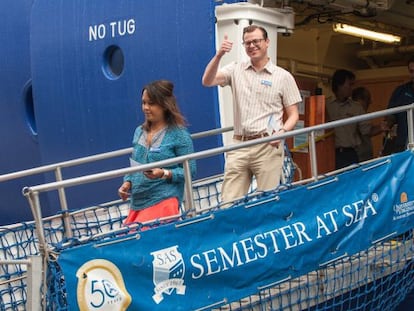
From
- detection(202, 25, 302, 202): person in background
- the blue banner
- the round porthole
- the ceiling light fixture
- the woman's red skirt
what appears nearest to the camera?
the blue banner

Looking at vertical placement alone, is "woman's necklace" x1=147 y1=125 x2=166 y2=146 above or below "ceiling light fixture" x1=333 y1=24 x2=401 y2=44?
below

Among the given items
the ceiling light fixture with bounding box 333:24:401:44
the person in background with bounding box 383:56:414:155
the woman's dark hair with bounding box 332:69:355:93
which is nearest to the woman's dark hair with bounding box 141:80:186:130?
the person in background with bounding box 383:56:414:155

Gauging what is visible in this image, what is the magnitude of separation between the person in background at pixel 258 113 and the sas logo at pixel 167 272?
1.13 m

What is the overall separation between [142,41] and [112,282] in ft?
12.1

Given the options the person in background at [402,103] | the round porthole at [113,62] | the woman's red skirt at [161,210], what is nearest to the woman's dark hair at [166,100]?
the woman's red skirt at [161,210]

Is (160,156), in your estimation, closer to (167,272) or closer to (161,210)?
(161,210)

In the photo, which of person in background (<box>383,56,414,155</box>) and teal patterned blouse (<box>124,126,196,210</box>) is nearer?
teal patterned blouse (<box>124,126,196,210</box>)

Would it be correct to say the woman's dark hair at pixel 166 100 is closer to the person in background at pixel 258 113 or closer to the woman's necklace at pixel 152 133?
the woman's necklace at pixel 152 133

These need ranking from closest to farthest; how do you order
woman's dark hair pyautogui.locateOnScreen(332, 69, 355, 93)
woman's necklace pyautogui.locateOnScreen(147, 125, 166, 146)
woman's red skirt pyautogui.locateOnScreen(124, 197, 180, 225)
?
woman's red skirt pyautogui.locateOnScreen(124, 197, 180, 225), woman's necklace pyautogui.locateOnScreen(147, 125, 166, 146), woman's dark hair pyautogui.locateOnScreen(332, 69, 355, 93)

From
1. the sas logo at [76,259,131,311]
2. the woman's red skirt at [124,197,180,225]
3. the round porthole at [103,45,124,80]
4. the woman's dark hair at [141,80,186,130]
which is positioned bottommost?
the sas logo at [76,259,131,311]

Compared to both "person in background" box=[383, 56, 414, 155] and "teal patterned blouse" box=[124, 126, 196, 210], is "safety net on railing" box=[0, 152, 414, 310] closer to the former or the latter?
"teal patterned blouse" box=[124, 126, 196, 210]

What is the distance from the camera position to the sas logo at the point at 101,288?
467cm

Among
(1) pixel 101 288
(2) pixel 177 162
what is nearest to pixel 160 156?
(2) pixel 177 162

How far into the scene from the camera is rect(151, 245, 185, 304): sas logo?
496 centimetres
